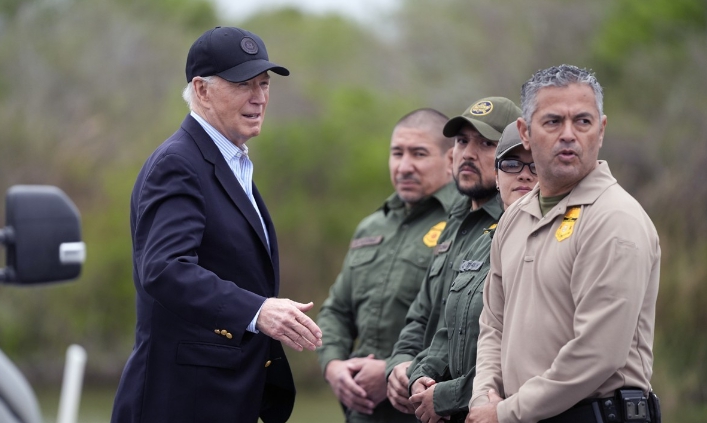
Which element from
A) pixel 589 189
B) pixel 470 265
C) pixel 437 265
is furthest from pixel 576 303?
pixel 437 265

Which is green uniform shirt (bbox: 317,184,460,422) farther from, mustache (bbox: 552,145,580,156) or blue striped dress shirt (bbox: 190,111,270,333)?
mustache (bbox: 552,145,580,156)

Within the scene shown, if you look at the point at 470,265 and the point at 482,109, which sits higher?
the point at 482,109

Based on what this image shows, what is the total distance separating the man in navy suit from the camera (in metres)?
3.27

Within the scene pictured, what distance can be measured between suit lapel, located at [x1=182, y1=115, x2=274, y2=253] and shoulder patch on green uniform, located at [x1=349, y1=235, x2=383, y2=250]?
4.93ft

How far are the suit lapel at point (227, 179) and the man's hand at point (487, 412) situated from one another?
3.14ft

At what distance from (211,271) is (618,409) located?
1383mm

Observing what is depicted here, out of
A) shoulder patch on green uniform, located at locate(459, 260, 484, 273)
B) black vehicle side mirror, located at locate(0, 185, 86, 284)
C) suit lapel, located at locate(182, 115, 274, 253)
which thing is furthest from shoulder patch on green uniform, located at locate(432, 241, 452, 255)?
black vehicle side mirror, located at locate(0, 185, 86, 284)

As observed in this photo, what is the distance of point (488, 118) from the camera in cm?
420

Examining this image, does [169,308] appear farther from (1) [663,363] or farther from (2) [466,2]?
(2) [466,2]

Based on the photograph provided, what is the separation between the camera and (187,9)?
2742 centimetres

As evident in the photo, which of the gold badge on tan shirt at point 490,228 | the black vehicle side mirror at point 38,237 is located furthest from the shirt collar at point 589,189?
the black vehicle side mirror at point 38,237

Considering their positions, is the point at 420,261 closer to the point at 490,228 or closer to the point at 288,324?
the point at 490,228

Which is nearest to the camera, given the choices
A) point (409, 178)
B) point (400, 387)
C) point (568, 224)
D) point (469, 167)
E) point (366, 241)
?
point (568, 224)

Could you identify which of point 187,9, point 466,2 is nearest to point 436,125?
point 466,2
